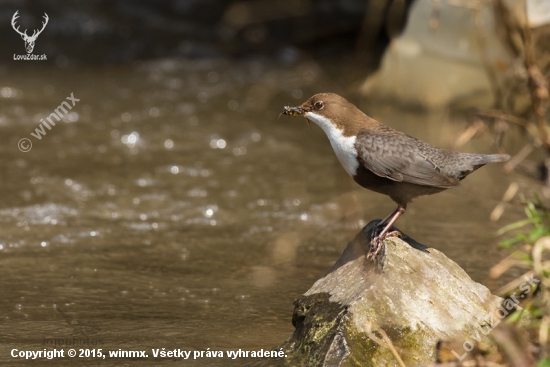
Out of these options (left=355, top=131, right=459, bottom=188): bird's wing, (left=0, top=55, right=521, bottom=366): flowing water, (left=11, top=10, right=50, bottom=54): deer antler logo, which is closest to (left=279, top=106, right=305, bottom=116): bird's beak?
(left=0, top=55, right=521, bottom=366): flowing water

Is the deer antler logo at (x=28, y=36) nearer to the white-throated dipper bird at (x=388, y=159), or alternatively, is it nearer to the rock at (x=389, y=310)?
the white-throated dipper bird at (x=388, y=159)

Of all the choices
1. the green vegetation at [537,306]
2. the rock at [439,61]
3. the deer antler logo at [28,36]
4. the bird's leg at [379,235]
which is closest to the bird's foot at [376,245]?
the bird's leg at [379,235]

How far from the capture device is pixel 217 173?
675 centimetres

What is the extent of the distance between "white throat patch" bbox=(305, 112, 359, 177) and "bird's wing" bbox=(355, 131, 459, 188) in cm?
4

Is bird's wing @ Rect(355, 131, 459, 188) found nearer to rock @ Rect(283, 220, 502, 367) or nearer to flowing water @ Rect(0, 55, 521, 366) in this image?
flowing water @ Rect(0, 55, 521, 366)

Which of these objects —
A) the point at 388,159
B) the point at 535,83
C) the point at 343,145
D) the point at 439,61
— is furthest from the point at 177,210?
the point at 439,61

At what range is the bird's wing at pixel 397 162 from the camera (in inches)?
144

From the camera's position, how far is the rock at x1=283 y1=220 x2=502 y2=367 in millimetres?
3061

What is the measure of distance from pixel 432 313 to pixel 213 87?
21.3ft

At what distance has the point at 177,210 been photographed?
233 inches

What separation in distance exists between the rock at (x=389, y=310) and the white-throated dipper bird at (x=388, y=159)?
0.25 meters

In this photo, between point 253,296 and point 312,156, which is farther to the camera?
point 312,156

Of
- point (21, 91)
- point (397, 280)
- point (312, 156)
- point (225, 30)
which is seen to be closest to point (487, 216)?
point (312, 156)

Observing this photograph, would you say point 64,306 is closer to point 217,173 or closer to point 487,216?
point 217,173
